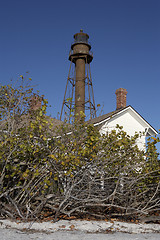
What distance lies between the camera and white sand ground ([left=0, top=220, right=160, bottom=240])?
5.45 meters

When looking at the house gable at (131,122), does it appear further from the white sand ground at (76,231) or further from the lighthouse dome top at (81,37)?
the lighthouse dome top at (81,37)

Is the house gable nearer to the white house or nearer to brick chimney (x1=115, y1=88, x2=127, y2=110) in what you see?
the white house

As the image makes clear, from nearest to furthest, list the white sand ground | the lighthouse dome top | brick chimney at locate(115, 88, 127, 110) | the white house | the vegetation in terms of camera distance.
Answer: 1. the white sand ground
2. the vegetation
3. the white house
4. brick chimney at locate(115, 88, 127, 110)
5. the lighthouse dome top

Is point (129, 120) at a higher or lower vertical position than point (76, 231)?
higher

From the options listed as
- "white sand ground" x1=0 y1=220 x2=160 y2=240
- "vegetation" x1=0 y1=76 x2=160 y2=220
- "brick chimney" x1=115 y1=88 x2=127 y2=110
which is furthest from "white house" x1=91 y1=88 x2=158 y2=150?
"white sand ground" x1=0 y1=220 x2=160 y2=240

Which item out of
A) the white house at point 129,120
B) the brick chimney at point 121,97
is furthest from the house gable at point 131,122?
the brick chimney at point 121,97

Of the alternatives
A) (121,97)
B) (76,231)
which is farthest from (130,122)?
(76,231)

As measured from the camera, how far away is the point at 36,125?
6434 millimetres

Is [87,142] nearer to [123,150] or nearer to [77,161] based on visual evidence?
[77,161]

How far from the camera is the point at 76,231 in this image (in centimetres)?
607

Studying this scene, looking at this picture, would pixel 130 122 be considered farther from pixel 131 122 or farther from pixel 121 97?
pixel 121 97

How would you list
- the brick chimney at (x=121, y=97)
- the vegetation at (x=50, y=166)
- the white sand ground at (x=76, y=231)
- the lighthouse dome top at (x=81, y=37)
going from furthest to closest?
the lighthouse dome top at (x=81, y=37)
the brick chimney at (x=121, y=97)
the vegetation at (x=50, y=166)
the white sand ground at (x=76, y=231)

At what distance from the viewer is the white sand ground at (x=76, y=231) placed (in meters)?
5.45

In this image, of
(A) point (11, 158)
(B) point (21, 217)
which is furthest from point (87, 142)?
(B) point (21, 217)
